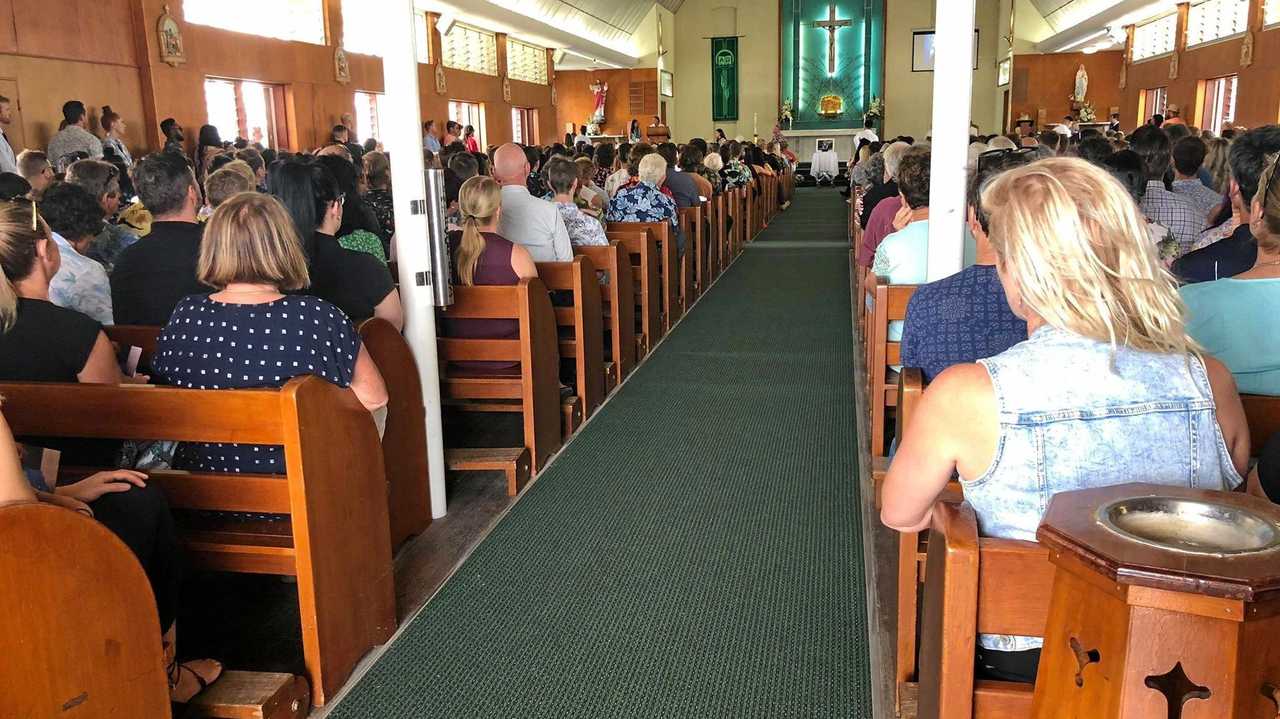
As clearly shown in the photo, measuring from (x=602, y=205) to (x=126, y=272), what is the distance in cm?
401

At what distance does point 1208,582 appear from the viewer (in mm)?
875

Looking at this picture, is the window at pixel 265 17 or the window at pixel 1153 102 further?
the window at pixel 1153 102

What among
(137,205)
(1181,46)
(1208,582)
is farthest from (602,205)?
(1181,46)

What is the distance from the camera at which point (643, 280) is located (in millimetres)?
5301

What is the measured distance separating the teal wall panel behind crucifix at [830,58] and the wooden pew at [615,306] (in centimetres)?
1928

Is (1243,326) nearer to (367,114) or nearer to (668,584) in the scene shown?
(668,584)

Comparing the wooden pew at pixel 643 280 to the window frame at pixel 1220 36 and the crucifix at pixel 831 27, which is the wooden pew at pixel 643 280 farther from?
the crucifix at pixel 831 27

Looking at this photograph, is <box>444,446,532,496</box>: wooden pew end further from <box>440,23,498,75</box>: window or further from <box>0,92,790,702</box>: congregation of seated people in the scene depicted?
<box>440,23,498,75</box>: window

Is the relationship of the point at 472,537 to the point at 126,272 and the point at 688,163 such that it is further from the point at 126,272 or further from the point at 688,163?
the point at 688,163

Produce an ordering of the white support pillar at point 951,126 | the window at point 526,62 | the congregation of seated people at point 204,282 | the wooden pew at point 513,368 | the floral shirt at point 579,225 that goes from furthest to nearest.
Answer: the window at point 526,62 → the floral shirt at point 579,225 → the wooden pew at point 513,368 → the white support pillar at point 951,126 → the congregation of seated people at point 204,282

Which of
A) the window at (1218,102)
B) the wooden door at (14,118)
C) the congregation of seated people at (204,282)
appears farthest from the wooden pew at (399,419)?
the window at (1218,102)

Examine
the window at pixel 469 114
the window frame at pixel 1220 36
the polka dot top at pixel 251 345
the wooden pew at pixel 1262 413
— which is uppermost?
the window frame at pixel 1220 36

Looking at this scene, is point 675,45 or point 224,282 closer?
point 224,282

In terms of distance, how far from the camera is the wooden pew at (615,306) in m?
4.53
